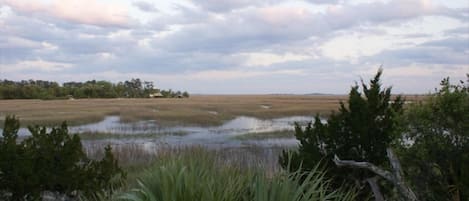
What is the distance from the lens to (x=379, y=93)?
323 inches

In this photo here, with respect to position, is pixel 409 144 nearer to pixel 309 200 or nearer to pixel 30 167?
pixel 309 200

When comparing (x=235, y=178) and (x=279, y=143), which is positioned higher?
(x=235, y=178)

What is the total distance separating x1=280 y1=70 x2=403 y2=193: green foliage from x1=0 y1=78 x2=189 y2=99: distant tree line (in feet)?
302

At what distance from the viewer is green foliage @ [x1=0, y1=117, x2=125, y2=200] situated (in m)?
8.52

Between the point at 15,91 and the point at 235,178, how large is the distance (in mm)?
95376

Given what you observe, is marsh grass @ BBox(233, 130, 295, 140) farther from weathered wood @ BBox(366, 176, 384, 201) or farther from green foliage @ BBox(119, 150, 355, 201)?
green foliage @ BBox(119, 150, 355, 201)

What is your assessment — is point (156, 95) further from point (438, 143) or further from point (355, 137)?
point (438, 143)

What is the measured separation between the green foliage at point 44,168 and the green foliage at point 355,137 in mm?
3277

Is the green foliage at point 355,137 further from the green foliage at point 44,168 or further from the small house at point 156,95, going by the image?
the small house at point 156,95

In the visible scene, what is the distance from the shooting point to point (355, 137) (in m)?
7.81

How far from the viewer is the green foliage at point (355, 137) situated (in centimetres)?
771

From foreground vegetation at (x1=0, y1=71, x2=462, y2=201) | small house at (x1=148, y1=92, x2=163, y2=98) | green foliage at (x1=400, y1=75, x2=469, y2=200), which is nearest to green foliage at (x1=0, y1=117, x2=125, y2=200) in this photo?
foreground vegetation at (x1=0, y1=71, x2=462, y2=201)

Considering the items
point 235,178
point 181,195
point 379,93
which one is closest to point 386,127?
point 379,93

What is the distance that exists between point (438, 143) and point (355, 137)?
1746 mm
